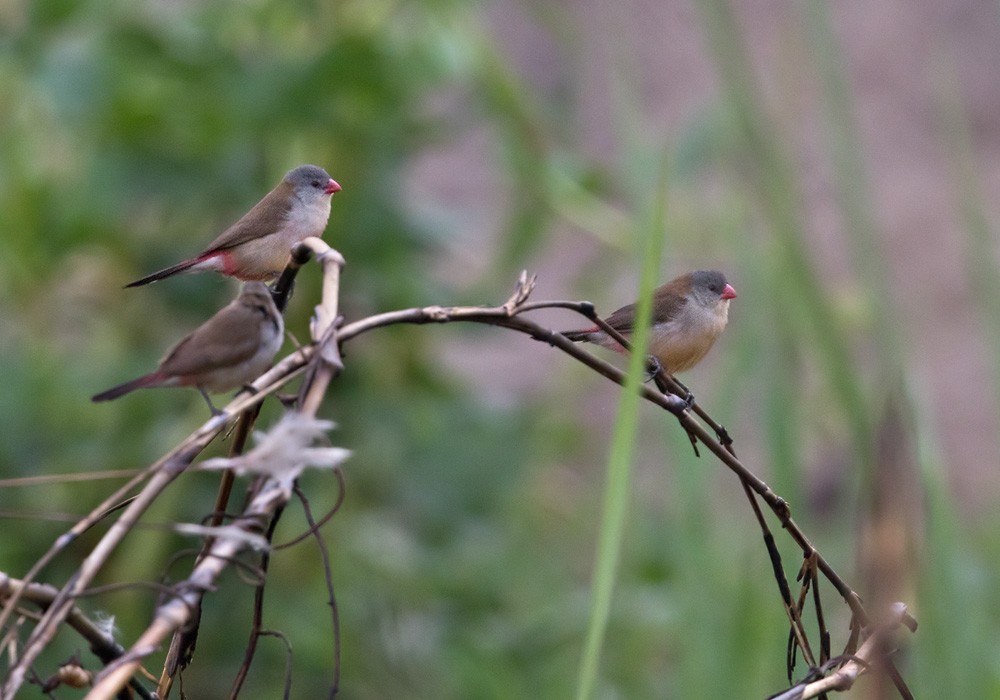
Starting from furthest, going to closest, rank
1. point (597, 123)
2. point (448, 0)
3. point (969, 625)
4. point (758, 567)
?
1. point (597, 123)
2. point (448, 0)
3. point (758, 567)
4. point (969, 625)

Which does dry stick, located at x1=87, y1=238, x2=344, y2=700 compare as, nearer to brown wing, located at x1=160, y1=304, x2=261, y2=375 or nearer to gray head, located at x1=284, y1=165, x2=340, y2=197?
brown wing, located at x1=160, y1=304, x2=261, y2=375

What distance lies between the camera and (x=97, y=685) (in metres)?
0.89

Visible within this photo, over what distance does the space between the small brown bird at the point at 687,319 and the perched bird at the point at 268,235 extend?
63 centimetres

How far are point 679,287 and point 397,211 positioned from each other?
145 cm

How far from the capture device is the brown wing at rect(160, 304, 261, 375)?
1.25 metres

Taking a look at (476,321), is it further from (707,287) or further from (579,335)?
(707,287)

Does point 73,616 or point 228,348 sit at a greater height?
point 228,348

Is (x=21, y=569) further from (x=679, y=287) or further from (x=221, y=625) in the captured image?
(x=679, y=287)

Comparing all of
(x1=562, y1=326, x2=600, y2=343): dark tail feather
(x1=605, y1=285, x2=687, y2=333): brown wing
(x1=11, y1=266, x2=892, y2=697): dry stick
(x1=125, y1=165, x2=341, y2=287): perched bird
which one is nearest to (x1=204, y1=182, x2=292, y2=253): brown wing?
(x1=125, y1=165, x2=341, y2=287): perched bird

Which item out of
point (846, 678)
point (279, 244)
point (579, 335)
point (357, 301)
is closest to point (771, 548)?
point (846, 678)

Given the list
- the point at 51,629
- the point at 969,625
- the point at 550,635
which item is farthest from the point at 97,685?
the point at 550,635

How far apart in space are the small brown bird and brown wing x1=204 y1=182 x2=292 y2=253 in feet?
2.23

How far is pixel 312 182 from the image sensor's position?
208 centimetres

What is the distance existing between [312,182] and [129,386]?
3.13 ft
